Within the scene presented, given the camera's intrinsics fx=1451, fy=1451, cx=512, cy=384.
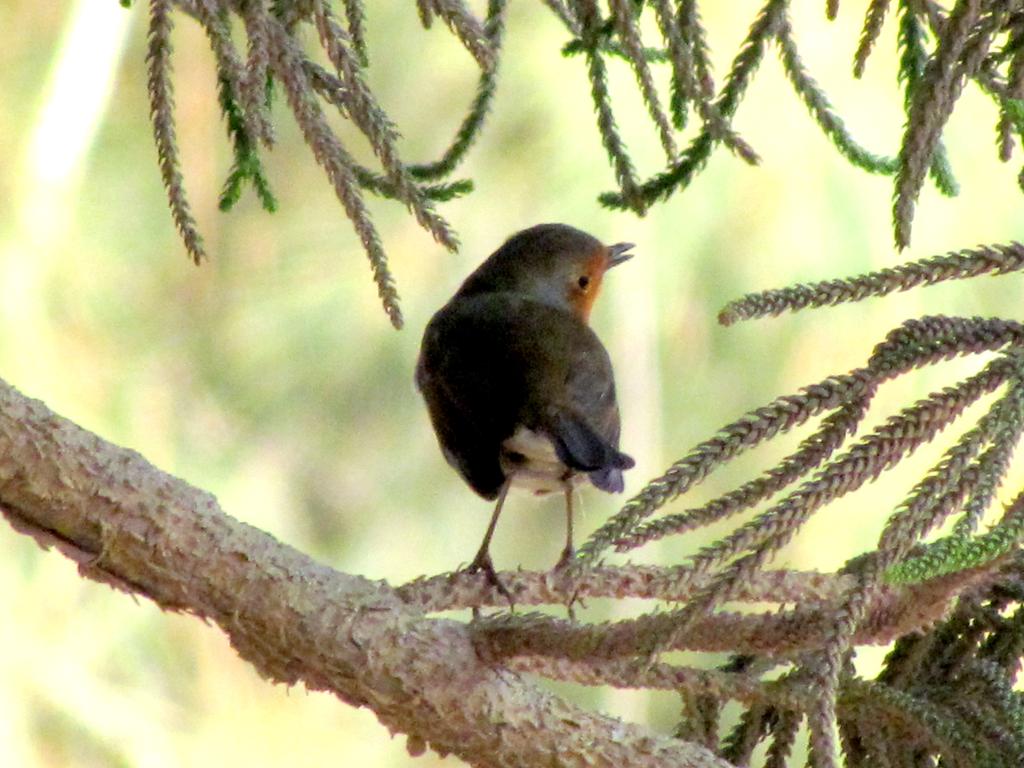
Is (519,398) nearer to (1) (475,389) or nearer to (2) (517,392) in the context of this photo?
(2) (517,392)

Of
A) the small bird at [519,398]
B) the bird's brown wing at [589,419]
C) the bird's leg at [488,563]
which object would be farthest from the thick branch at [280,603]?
the bird's brown wing at [589,419]

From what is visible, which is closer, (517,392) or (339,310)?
(517,392)

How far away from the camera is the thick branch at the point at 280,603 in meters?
1.59

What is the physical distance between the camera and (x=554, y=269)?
3.52 m

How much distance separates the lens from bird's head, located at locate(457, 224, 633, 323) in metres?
3.50

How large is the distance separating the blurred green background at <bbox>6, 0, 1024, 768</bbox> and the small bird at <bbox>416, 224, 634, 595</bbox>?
1414mm

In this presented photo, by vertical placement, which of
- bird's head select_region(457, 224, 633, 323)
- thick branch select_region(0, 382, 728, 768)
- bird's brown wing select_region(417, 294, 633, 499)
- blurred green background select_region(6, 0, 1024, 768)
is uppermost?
blurred green background select_region(6, 0, 1024, 768)

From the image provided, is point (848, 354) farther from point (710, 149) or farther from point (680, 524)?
point (680, 524)

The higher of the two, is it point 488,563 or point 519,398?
point 519,398

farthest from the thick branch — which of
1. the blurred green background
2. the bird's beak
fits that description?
the blurred green background

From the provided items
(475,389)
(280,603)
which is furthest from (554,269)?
(280,603)

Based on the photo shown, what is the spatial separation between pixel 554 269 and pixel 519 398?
30.7 inches

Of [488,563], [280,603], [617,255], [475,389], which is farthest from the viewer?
[617,255]

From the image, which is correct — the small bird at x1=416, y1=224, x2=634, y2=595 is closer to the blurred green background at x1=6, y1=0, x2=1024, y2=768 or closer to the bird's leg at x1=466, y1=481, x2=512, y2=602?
the bird's leg at x1=466, y1=481, x2=512, y2=602
